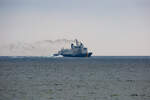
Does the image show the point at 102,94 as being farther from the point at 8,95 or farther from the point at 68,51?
the point at 68,51

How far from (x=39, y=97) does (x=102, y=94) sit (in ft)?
15.2

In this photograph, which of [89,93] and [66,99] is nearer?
[66,99]

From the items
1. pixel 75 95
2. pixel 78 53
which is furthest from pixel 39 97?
pixel 78 53

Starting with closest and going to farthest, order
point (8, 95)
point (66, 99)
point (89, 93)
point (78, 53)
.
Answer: point (66, 99) < point (8, 95) < point (89, 93) < point (78, 53)

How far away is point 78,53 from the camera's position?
191875 mm

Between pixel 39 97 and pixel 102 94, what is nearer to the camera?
pixel 39 97

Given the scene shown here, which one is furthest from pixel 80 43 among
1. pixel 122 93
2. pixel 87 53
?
pixel 122 93

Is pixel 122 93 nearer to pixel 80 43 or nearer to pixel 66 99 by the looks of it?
pixel 66 99

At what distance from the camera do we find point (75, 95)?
21.4 metres

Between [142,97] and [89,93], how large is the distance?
3.93 metres

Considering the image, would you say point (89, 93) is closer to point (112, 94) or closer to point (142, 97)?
point (112, 94)

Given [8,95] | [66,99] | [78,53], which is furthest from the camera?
[78,53]

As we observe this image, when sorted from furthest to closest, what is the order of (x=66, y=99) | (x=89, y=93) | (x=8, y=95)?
(x=89, y=93) → (x=8, y=95) → (x=66, y=99)

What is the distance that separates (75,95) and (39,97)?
8.61ft
